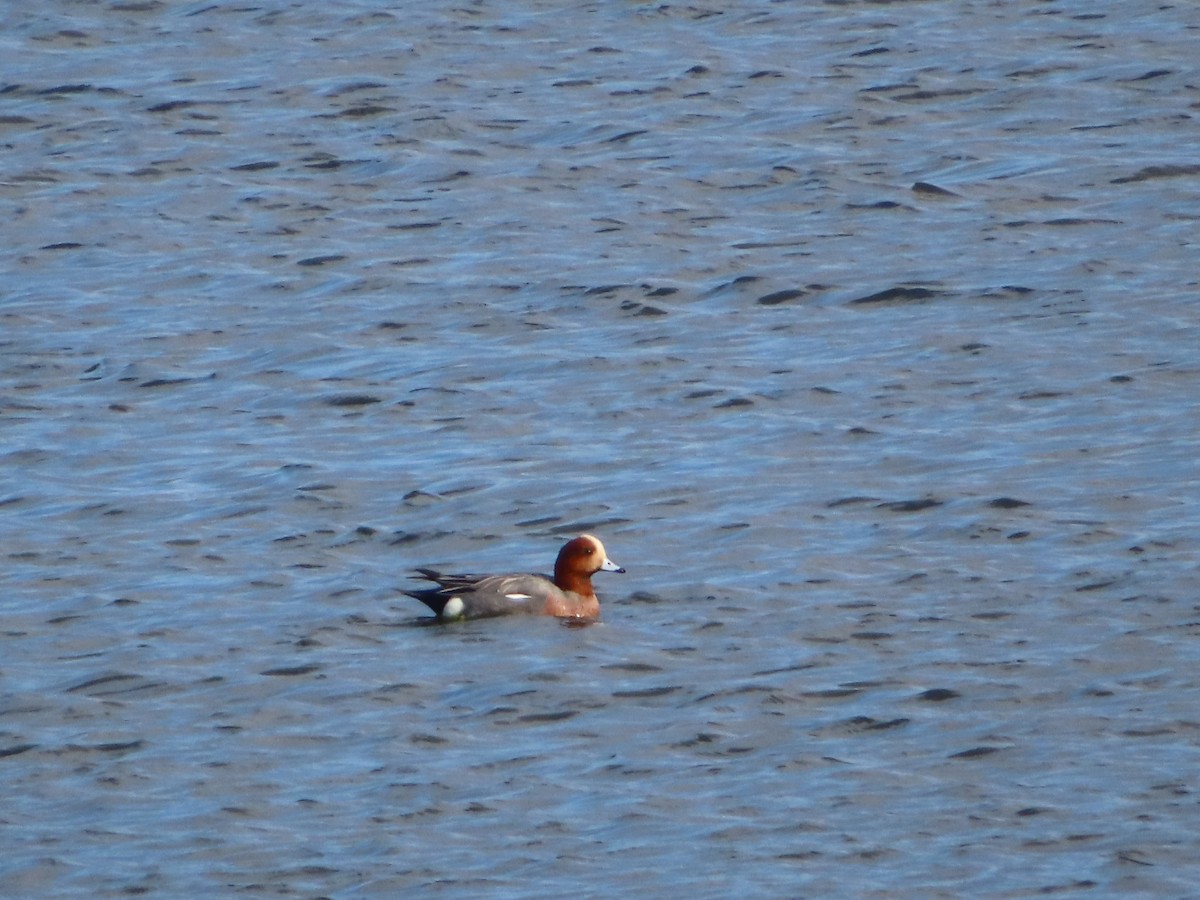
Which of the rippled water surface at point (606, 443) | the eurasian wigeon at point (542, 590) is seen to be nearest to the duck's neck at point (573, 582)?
the eurasian wigeon at point (542, 590)

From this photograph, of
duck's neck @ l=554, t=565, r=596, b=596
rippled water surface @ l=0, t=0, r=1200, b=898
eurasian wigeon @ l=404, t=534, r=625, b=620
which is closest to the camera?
rippled water surface @ l=0, t=0, r=1200, b=898

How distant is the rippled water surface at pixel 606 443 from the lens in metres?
9.73

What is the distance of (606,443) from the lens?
598 inches

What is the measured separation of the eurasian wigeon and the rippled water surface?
14 centimetres

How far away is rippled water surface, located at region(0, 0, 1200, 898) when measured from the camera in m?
9.73

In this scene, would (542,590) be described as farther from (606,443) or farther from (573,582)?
(606,443)

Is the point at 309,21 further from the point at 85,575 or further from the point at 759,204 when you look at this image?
the point at 85,575

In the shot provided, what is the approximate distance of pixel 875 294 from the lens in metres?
17.8

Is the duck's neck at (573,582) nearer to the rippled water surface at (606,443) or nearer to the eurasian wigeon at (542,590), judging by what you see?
the eurasian wigeon at (542,590)

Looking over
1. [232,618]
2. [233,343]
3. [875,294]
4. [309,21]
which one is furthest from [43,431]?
[309,21]

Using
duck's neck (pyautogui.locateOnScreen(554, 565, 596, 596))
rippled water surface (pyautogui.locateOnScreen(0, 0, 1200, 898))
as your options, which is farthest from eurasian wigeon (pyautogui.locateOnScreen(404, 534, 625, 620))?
rippled water surface (pyautogui.locateOnScreen(0, 0, 1200, 898))

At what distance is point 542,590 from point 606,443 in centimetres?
259

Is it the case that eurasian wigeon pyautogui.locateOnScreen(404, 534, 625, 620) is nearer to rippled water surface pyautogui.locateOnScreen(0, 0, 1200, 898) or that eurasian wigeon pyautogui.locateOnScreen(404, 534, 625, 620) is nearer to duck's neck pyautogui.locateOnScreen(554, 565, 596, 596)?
duck's neck pyautogui.locateOnScreen(554, 565, 596, 596)

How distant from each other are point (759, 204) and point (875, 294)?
8.63 ft
